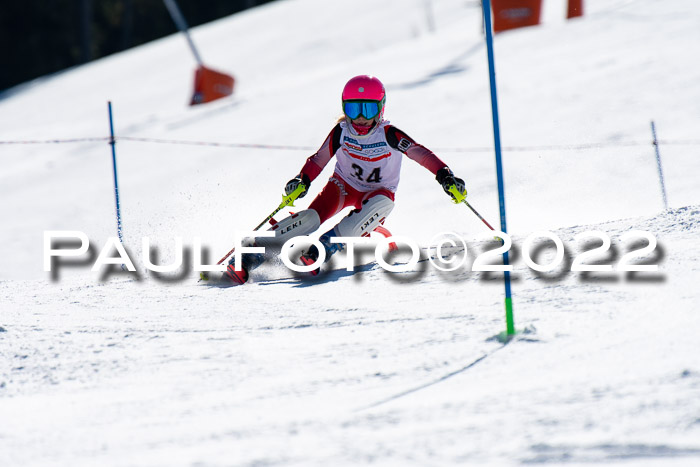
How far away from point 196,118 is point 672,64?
25.2 ft

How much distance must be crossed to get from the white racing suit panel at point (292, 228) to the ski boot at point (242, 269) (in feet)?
0.35

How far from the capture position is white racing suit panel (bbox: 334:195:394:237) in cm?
625

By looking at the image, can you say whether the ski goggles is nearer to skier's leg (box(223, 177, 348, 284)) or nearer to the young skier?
the young skier

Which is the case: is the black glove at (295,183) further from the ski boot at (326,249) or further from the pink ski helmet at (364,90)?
the pink ski helmet at (364,90)

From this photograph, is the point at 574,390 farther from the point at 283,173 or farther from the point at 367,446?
the point at 283,173

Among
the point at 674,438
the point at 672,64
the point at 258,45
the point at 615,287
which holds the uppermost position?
the point at 258,45

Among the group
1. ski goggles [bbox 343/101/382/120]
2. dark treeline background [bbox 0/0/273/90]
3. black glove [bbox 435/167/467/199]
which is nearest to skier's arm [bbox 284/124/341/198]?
→ ski goggles [bbox 343/101/382/120]

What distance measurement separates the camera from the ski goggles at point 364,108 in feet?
20.7

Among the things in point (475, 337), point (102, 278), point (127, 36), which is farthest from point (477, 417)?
point (127, 36)

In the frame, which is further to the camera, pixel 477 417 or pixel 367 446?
pixel 477 417

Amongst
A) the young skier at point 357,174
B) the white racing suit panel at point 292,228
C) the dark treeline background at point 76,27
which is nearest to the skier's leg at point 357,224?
the young skier at point 357,174

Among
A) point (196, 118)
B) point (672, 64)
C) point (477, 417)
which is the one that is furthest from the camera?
point (196, 118)

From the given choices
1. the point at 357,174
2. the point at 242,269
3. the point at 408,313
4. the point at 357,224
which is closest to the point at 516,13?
the point at 357,174

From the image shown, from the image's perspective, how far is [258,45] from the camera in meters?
22.8
